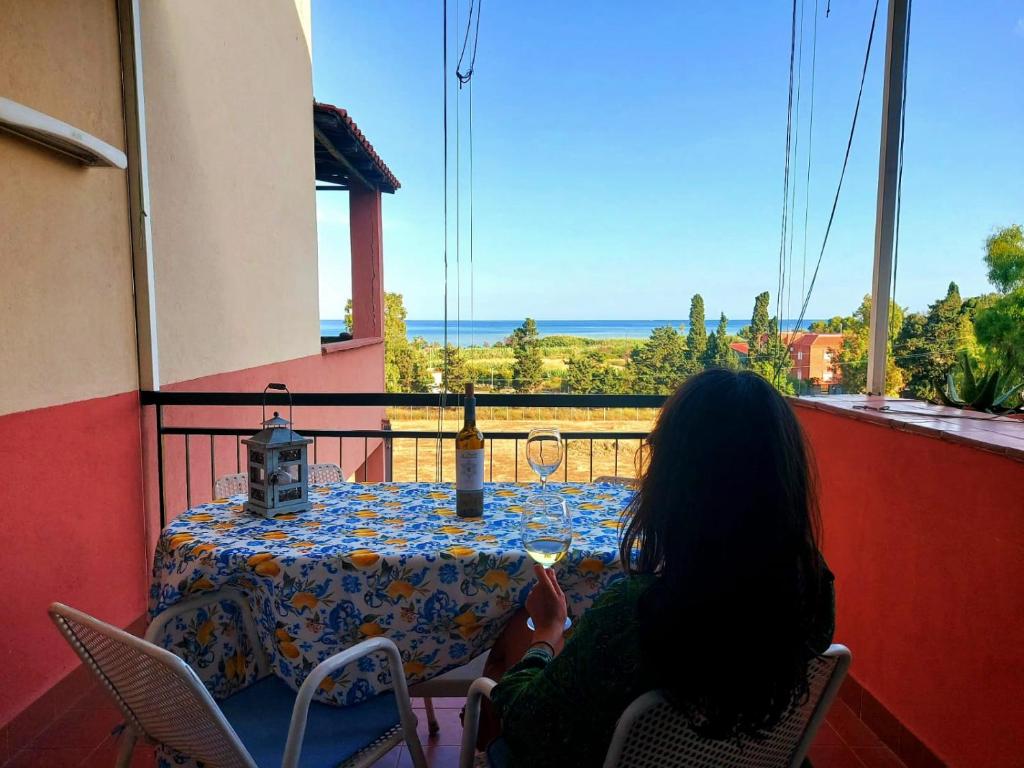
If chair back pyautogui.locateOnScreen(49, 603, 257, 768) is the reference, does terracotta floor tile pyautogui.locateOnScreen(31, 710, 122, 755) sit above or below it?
below

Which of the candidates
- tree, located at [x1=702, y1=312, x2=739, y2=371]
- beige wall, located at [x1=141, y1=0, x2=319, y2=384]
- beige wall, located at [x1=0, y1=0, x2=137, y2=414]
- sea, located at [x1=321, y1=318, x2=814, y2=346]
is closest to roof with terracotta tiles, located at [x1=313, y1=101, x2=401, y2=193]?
beige wall, located at [x1=141, y1=0, x2=319, y2=384]

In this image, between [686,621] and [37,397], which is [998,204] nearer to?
[686,621]

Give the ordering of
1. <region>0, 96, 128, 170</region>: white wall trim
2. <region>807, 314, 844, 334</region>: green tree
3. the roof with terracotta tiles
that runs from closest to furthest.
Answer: <region>0, 96, 128, 170</region>: white wall trim → <region>807, 314, 844, 334</region>: green tree → the roof with terracotta tiles

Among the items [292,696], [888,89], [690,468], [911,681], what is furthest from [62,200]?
[911,681]

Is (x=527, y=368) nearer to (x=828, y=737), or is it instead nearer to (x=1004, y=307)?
(x=1004, y=307)

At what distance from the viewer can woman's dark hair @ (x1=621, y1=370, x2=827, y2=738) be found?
2.48 feet

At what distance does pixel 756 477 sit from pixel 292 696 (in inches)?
46.4

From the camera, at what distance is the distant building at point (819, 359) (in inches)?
104

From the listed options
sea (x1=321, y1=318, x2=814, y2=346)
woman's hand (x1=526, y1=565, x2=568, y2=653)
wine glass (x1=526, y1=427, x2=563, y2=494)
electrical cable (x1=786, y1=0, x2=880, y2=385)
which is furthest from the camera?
sea (x1=321, y1=318, x2=814, y2=346)

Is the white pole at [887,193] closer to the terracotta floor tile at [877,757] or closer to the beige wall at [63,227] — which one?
the terracotta floor tile at [877,757]

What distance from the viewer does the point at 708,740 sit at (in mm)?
808

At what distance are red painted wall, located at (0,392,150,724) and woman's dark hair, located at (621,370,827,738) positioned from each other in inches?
84.3

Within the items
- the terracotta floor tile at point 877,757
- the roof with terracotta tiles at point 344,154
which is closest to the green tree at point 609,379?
the roof with terracotta tiles at point 344,154

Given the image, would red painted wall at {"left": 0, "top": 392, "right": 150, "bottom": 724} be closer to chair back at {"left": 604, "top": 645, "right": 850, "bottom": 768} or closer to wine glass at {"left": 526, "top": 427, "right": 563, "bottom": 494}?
wine glass at {"left": 526, "top": 427, "right": 563, "bottom": 494}
